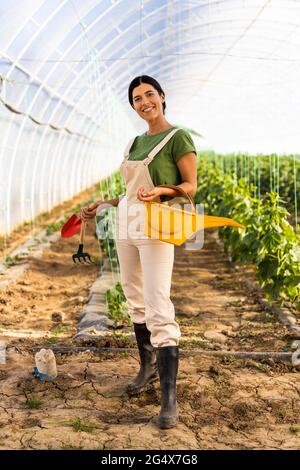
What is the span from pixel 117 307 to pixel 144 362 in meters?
2.22

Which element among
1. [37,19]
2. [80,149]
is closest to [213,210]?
[37,19]

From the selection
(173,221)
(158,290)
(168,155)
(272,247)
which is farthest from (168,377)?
(272,247)

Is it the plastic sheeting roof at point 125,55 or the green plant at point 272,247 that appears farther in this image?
the plastic sheeting roof at point 125,55

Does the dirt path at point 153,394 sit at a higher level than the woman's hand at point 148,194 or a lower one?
lower

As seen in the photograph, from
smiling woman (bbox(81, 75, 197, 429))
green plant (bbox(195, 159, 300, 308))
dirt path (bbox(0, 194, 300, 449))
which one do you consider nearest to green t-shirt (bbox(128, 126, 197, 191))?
smiling woman (bbox(81, 75, 197, 429))

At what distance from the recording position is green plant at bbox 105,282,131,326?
558 cm

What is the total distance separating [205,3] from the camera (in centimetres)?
956

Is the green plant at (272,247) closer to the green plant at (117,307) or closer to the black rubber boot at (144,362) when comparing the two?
the green plant at (117,307)

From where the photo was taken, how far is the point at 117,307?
236 inches

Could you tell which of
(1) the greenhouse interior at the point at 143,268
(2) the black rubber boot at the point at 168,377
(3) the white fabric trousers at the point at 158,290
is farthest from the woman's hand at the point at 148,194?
(2) the black rubber boot at the point at 168,377

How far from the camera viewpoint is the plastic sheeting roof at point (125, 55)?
8.39 m

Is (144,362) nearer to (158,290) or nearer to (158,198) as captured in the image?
(158,290)

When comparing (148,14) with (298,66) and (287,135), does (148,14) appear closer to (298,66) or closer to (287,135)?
(298,66)
